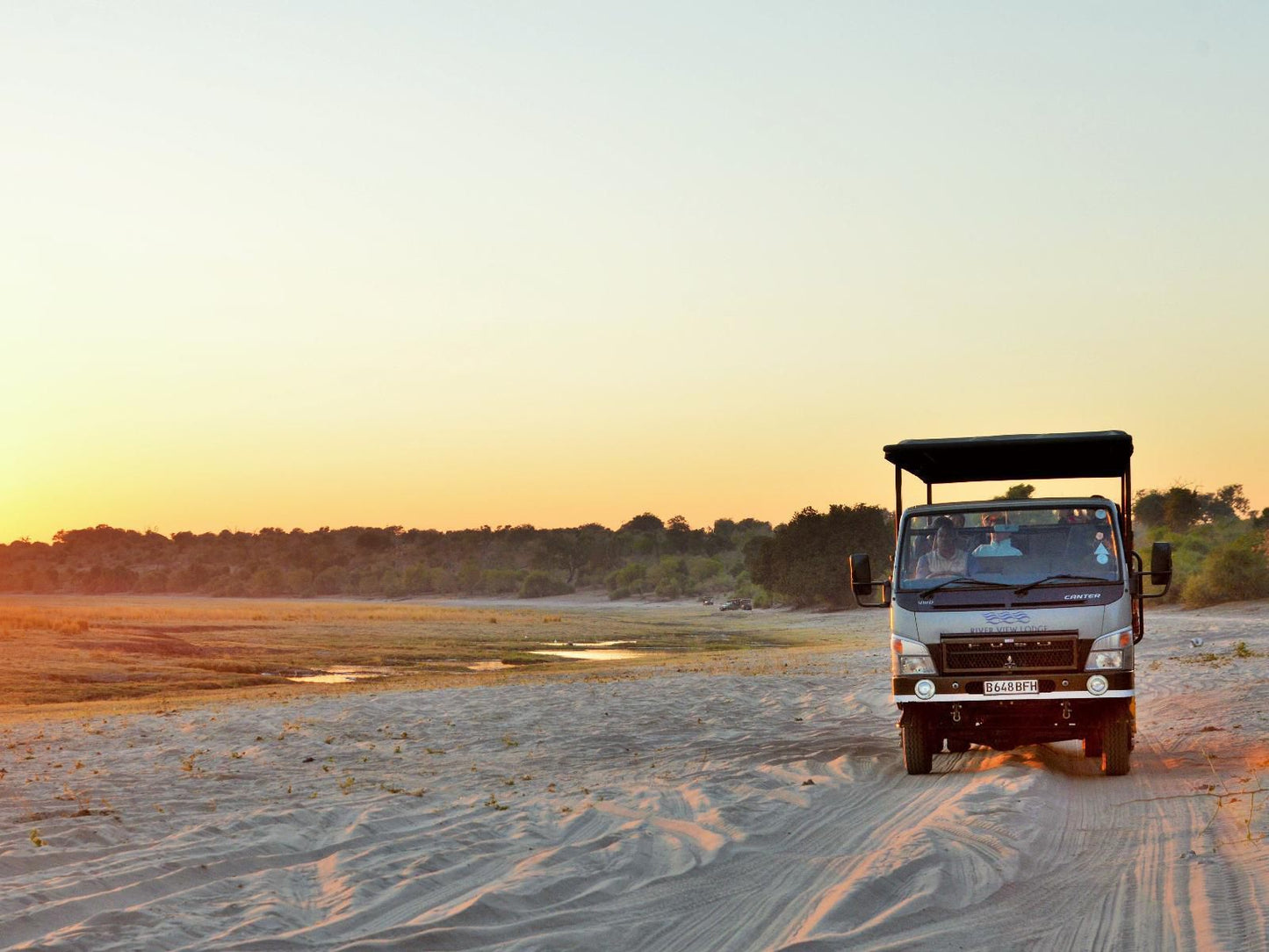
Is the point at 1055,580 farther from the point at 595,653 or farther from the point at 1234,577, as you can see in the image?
the point at 1234,577

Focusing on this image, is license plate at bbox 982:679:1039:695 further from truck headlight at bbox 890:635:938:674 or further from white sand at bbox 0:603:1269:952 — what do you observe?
white sand at bbox 0:603:1269:952

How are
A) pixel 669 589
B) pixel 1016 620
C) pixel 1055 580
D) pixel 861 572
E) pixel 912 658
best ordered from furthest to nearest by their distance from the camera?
pixel 669 589, pixel 861 572, pixel 912 658, pixel 1055 580, pixel 1016 620

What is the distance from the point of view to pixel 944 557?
40.1 feet

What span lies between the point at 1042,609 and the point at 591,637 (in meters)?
47.8

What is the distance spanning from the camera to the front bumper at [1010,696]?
11.4 meters

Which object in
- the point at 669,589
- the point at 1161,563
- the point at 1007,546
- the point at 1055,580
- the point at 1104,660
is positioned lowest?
the point at 669,589

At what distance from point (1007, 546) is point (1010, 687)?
4.51 feet

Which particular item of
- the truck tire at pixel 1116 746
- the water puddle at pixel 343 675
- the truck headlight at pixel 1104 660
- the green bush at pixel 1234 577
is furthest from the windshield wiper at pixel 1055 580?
the green bush at pixel 1234 577

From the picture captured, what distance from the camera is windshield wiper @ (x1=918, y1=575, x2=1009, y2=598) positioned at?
11789 millimetres

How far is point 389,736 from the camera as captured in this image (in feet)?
55.9

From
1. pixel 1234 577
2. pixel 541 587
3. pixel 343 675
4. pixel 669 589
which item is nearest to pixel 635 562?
pixel 541 587

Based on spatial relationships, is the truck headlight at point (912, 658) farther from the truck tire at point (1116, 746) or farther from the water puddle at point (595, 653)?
the water puddle at point (595, 653)

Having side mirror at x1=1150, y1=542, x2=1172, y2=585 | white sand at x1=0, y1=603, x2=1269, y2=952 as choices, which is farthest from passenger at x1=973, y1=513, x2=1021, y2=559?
white sand at x1=0, y1=603, x2=1269, y2=952

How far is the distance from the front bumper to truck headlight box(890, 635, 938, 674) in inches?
2.3
